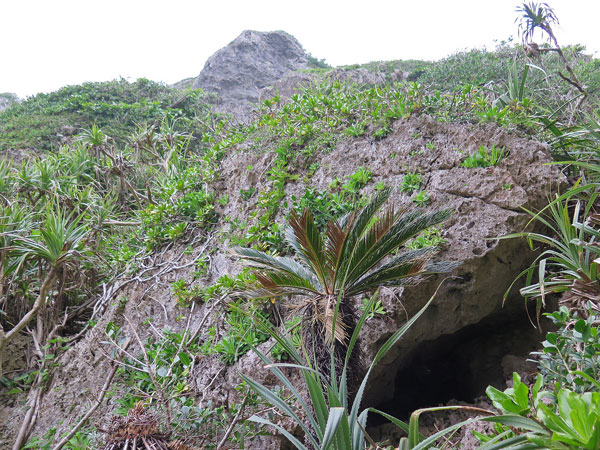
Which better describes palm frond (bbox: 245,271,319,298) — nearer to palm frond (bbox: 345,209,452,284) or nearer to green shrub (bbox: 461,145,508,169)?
palm frond (bbox: 345,209,452,284)

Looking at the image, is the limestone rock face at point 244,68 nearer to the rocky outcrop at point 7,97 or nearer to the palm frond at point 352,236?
the rocky outcrop at point 7,97

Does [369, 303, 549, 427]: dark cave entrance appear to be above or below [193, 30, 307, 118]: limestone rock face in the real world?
below

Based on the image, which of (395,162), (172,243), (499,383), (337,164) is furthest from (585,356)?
(172,243)

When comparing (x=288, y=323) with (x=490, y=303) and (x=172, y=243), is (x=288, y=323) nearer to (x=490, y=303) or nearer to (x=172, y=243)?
(x=490, y=303)

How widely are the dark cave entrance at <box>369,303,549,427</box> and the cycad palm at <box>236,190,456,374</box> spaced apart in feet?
5.82

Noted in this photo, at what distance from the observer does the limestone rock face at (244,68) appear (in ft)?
56.8

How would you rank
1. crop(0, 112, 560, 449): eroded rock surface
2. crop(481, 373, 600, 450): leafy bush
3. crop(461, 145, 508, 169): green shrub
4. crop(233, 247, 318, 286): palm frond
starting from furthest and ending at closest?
1. crop(461, 145, 508, 169): green shrub
2. crop(0, 112, 560, 449): eroded rock surface
3. crop(233, 247, 318, 286): palm frond
4. crop(481, 373, 600, 450): leafy bush

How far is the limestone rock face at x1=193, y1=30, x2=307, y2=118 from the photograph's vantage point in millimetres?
17312

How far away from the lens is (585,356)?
2.02 m

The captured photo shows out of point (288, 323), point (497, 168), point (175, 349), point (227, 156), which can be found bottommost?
point (175, 349)

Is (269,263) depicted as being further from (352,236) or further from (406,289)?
A: (406,289)

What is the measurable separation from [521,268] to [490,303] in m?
0.51

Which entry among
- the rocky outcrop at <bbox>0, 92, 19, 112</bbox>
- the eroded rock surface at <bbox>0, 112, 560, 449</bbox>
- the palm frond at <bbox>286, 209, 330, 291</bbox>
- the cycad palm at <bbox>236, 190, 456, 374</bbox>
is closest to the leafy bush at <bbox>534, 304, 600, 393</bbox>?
the cycad palm at <bbox>236, 190, 456, 374</bbox>

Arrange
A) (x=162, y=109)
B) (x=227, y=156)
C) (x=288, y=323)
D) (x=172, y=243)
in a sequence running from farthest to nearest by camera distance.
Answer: (x=162, y=109) → (x=227, y=156) → (x=172, y=243) → (x=288, y=323)
